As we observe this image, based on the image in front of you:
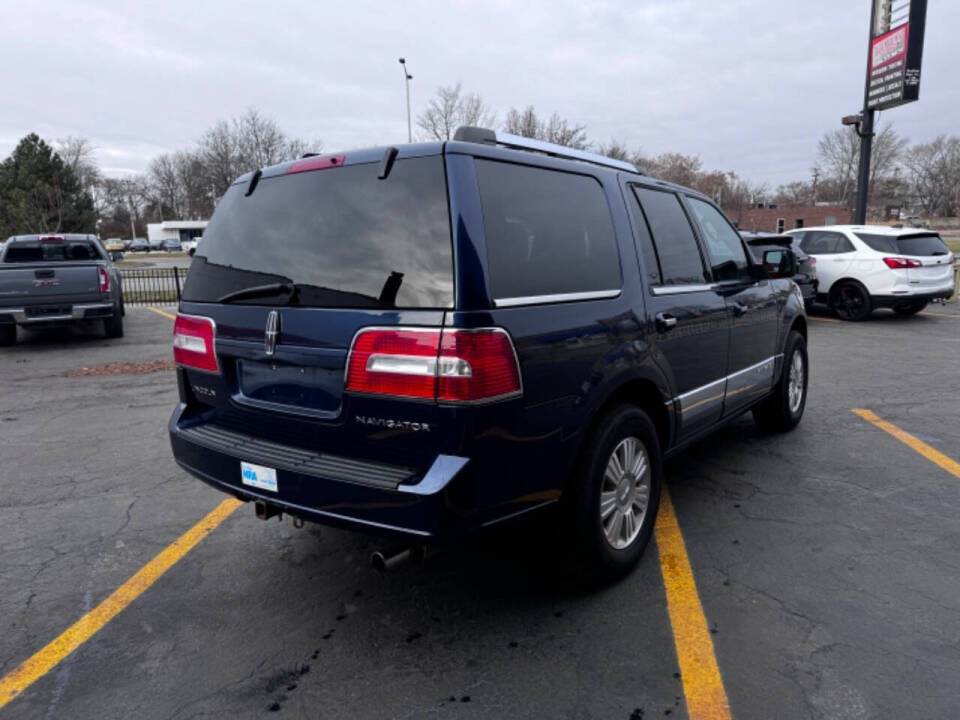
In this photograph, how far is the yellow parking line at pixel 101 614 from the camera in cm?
255

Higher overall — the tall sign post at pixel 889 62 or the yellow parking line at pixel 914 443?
the tall sign post at pixel 889 62

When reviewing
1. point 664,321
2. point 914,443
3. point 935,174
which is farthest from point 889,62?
point 935,174

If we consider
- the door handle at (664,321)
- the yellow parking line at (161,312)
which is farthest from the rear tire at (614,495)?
the yellow parking line at (161,312)

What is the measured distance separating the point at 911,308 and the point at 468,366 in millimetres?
13819

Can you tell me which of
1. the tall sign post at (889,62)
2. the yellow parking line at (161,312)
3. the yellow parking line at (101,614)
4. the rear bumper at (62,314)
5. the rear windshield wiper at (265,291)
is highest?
the tall sign post at (889,62)

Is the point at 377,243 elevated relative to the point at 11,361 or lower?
elevated

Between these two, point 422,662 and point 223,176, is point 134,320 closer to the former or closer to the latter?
point 422,662

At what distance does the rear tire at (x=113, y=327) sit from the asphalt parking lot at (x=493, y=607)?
23.0 feet

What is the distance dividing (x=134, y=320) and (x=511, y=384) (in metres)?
14.5

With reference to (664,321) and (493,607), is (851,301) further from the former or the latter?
(493,607)

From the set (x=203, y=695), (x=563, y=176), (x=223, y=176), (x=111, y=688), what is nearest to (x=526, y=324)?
(x=563, y=176)

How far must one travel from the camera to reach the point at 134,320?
14625 millimetres

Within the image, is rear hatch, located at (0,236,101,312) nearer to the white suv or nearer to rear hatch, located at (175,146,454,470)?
rear hatch, located at (175,146,454,470)

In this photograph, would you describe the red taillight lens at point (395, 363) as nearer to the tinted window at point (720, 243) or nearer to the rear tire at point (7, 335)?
the tinted window at point (720, 243)
